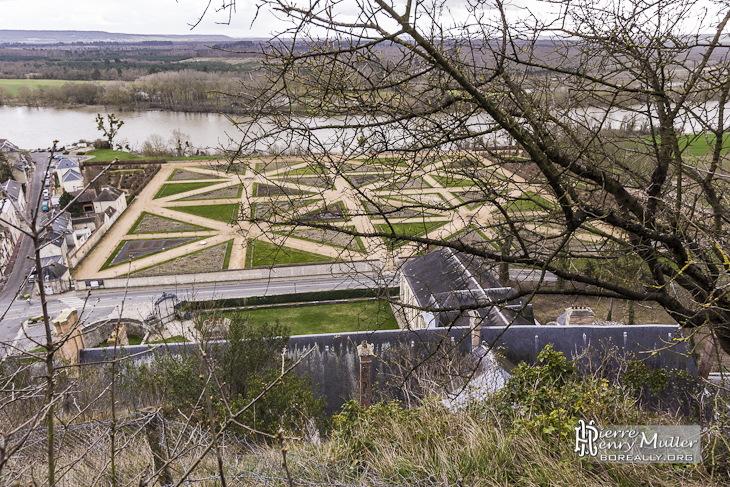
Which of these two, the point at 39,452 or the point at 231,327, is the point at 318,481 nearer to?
the point at 39,452

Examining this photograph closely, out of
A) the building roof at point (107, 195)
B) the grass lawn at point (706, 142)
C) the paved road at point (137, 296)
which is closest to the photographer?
the grass lawn at point (706, 142)

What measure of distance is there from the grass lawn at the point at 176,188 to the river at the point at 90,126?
9472 mm

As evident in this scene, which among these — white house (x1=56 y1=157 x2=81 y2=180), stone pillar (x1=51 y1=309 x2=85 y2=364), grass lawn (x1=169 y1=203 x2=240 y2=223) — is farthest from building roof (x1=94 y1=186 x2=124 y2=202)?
stone pillar (x1=51 y1=309 x2=85 y2=364)

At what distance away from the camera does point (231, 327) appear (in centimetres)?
1294

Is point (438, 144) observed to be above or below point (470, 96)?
below

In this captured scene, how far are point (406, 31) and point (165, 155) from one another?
182ft

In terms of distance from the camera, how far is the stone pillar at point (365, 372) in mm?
12164

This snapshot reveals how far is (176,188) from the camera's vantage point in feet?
141

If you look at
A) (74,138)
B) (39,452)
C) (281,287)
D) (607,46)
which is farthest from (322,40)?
(74,138)

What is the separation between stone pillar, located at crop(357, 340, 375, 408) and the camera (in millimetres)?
12164

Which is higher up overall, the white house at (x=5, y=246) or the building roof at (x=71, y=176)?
the building roof at (x=71, y=176)

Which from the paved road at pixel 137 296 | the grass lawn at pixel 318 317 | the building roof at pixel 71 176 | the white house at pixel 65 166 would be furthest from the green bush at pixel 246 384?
the white house at pixel 65 166

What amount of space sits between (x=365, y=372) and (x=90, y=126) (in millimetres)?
70205

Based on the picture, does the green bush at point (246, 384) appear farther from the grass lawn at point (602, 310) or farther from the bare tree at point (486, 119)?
the grass lawn at point (602, 310)
